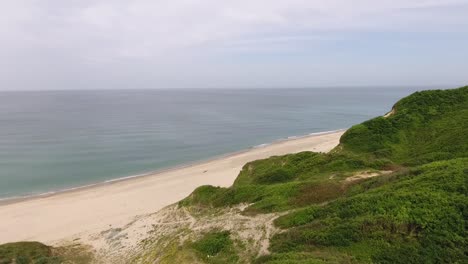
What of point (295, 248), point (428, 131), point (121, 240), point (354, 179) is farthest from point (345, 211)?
point (428, 131)

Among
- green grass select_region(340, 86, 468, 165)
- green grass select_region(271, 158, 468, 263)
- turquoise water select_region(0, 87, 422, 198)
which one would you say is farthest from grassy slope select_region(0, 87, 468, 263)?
turquoise water select_region(0, 87, 422, 198)

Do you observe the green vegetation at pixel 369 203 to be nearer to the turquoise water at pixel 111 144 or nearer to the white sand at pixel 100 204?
the white sand at pixel 100 204

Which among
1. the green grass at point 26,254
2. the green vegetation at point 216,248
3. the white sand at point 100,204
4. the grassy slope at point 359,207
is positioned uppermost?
the grassy slope at point 359,207

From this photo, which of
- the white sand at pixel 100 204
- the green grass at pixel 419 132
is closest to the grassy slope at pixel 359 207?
the green grass at pixel 419 132

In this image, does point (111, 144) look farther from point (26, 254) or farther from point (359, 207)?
point (359, 207)

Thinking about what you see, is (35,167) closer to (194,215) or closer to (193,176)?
(193,176)
